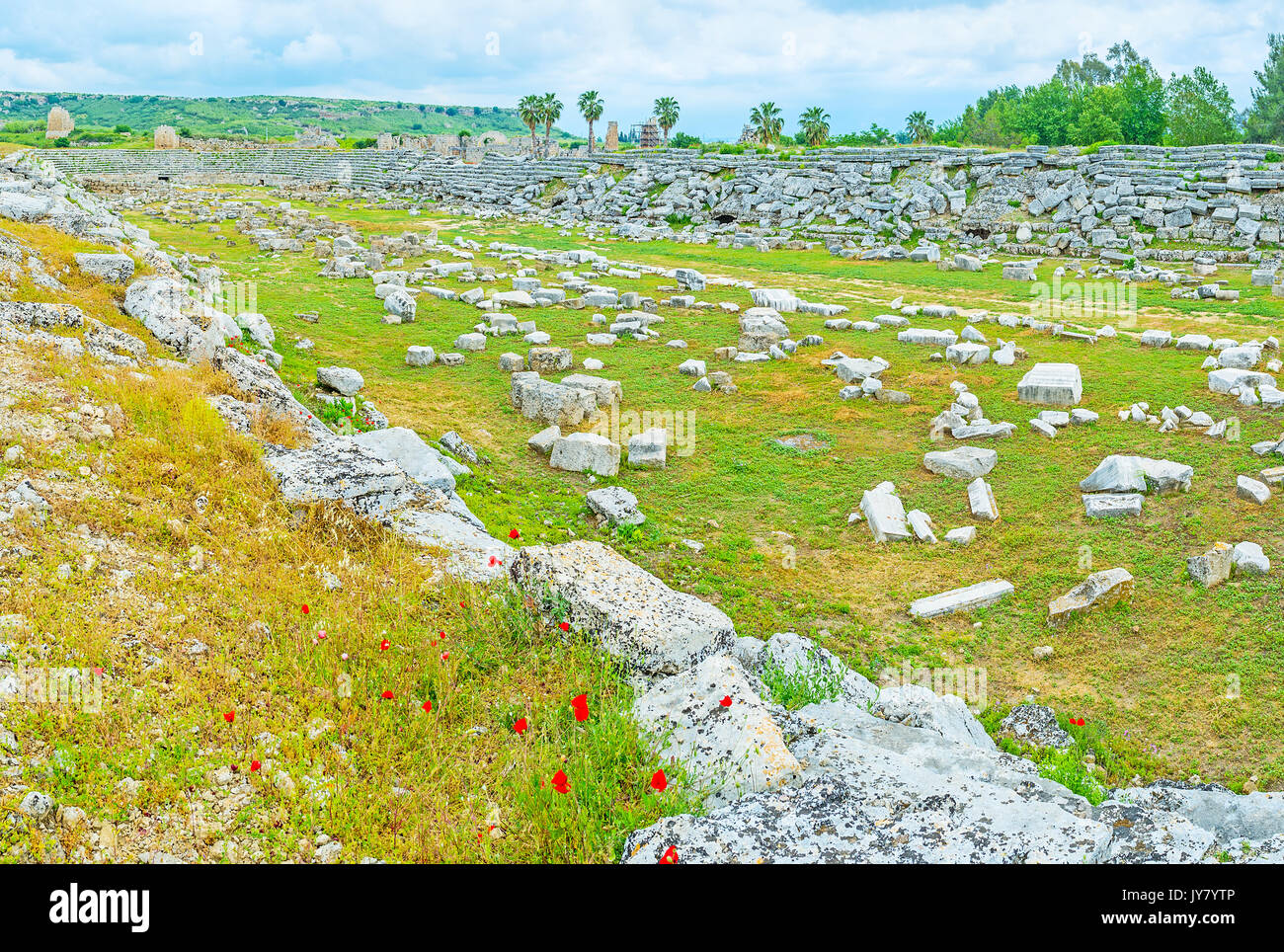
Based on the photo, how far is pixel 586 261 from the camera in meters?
29.6

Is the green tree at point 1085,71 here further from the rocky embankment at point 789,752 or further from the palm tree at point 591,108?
the rocky embankment at point 789,752

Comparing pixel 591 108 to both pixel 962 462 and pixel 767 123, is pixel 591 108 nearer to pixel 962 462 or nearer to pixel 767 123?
pixel 767 123

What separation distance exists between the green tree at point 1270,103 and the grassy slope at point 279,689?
186 feet

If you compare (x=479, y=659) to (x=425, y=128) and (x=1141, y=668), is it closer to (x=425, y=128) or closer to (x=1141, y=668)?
(x=1141, y=668)

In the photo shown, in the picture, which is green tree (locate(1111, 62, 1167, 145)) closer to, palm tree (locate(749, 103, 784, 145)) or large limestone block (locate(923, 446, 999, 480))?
palm tree (locate(749, 103, 784, 145))

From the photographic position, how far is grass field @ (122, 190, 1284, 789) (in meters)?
7.17

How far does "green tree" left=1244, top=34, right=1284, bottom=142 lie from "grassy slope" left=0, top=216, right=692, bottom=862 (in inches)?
2234

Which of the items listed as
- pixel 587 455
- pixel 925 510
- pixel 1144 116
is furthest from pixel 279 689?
pixel 1144 116

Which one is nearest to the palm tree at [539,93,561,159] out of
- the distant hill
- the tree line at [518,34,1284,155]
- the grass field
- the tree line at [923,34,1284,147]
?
the tree line at [518,34,1284,155]

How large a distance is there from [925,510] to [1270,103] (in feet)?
171

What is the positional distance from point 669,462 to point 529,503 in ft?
7.91

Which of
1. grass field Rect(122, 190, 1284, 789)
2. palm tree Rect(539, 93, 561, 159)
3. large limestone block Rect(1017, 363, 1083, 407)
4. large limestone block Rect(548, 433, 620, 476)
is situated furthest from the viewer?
palm tree Rect(539, 93, 561, 159)

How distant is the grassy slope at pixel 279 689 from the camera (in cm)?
391
